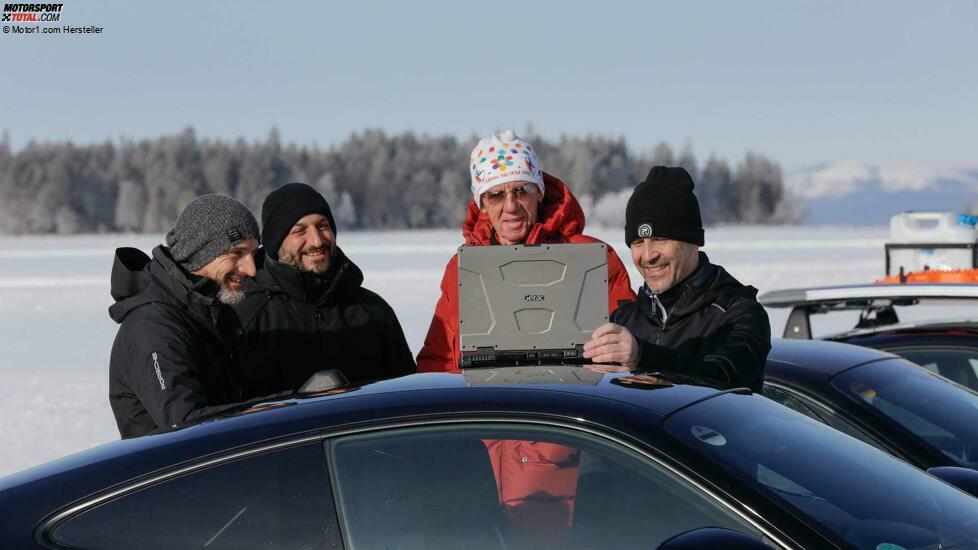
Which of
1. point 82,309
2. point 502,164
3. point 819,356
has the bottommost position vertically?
point 82,309

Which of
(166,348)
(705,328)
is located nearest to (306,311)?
(166,348)

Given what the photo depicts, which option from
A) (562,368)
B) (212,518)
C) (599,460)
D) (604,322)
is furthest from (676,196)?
(212,518)

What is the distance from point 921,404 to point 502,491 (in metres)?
2.61

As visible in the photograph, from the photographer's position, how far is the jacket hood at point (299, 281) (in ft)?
15.7

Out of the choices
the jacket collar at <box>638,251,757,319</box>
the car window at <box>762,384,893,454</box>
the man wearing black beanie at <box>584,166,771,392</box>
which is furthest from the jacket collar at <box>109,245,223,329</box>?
the car window at <box>762,384,893,454</box>

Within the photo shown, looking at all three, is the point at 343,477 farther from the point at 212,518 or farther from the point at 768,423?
the point at 768,423

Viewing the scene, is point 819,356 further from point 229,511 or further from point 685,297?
point 229,511

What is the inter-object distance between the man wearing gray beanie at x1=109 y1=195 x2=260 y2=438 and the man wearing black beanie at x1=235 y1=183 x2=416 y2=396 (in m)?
0.55

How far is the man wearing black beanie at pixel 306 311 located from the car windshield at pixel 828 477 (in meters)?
2.10

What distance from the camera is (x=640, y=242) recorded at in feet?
13.5

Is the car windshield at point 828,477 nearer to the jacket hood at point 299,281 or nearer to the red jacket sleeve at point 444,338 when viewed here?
the red jacket sleeve at point 444,338

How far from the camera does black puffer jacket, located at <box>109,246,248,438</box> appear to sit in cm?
358

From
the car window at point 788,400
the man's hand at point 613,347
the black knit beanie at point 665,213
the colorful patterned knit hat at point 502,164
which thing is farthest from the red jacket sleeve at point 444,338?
the man's hand at point 613,347

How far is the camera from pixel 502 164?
482cm
